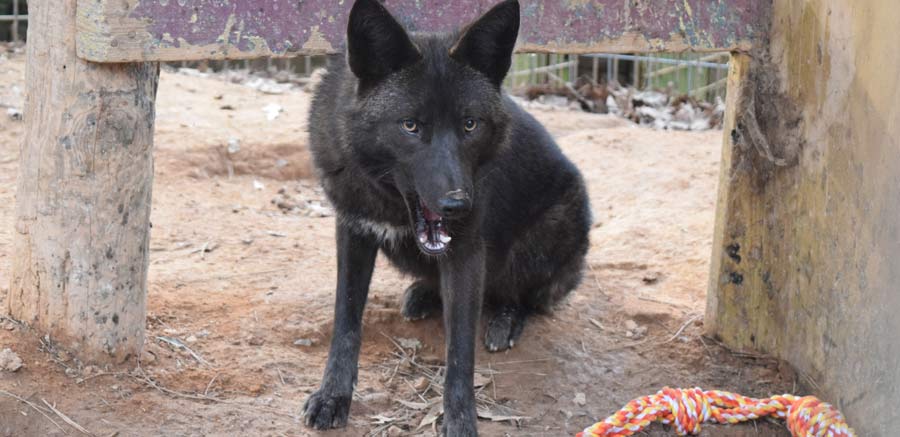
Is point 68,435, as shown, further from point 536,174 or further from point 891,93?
point 891,93

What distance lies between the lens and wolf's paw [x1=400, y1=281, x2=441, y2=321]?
432cm

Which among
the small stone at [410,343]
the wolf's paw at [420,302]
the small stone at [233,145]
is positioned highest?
the small stone at [233,145]

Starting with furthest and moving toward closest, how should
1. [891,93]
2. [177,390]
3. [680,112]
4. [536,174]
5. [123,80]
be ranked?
[680,112], [536,174], [177,390], [123,80], [891,93]

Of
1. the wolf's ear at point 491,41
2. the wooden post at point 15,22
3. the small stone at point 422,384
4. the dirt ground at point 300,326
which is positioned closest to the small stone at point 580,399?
the dirt ground at point 300,326

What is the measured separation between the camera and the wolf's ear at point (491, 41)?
10.3 feet

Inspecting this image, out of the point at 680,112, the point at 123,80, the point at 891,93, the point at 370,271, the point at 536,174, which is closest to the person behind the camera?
the point at 891,93

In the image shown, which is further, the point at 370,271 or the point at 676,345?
the point at 676,345

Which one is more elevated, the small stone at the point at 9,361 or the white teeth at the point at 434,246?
the white teeth at the point at 434,246

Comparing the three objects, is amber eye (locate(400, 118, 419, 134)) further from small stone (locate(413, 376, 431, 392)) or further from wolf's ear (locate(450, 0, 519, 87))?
small stone (locate(413, 376, 431, 392))


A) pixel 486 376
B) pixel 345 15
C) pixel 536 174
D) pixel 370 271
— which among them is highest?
pixel 345 15

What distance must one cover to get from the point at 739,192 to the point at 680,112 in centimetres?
428

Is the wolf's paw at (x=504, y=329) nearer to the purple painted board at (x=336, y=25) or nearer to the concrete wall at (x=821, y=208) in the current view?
the concrete wall at (x=821, y=208)

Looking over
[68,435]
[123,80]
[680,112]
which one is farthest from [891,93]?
[680,112]

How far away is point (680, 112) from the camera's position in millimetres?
8141
